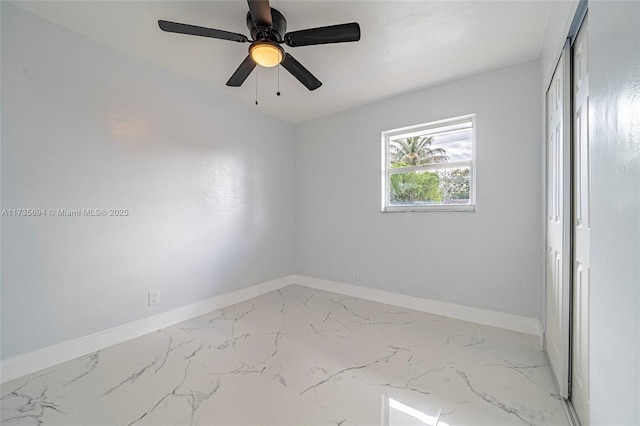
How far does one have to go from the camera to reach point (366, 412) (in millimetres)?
1406

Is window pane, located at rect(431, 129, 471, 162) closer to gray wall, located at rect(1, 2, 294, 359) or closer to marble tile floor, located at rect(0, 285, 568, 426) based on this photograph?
marble tile floor, located at rect(0, 285, 568, 426)

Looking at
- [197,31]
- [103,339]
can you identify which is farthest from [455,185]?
[103,339]

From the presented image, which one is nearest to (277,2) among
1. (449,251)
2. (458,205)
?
(458,205)

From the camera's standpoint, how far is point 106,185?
2150mm

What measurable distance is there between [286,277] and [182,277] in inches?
59.9

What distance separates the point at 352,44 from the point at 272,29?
765 mm

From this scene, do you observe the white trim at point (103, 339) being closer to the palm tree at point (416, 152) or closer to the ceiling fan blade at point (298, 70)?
the ceiling fan blade at point (298, 70)

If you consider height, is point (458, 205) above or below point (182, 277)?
above

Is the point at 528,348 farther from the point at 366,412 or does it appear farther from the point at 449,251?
the point at 366,412

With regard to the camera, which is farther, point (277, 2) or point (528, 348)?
point (528, 348)

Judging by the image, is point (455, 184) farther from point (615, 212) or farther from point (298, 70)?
point (615, 212)

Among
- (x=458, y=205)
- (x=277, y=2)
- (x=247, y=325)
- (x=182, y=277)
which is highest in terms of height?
(x=277, y=2)

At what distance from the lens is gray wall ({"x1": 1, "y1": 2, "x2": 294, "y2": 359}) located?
175 cm

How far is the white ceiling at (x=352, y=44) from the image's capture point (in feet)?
5.63
